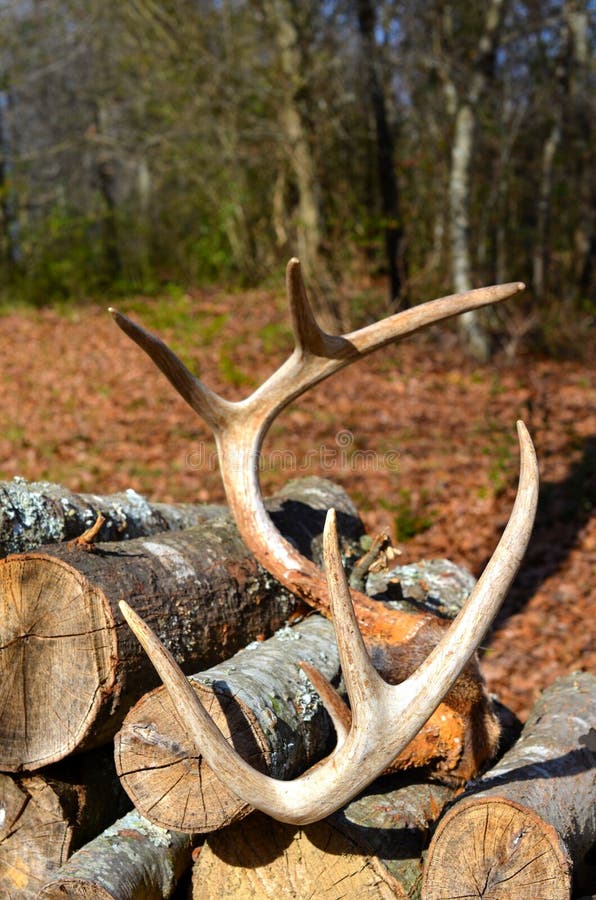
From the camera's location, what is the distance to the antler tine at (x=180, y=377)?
3.32m

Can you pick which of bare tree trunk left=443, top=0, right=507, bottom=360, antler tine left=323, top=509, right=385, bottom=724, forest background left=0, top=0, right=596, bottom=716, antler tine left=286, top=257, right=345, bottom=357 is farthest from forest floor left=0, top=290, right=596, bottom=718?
antler tine left=323, top=509, right=385, bottom=724

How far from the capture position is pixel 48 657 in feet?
8.96

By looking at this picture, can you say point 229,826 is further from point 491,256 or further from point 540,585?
point 491,256

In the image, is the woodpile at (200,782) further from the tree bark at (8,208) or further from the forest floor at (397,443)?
the tree bark at (8,208)

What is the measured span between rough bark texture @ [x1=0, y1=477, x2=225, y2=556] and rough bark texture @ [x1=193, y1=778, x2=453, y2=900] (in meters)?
1.39

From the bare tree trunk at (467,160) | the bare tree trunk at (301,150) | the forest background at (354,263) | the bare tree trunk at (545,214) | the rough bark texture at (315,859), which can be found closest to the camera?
the rough bark texture at (315,859)

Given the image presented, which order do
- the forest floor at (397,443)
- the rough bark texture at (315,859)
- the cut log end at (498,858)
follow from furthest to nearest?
the forest floor at (397,443) → the rough bark texture at (315,859) → the cut log end at (498,858)

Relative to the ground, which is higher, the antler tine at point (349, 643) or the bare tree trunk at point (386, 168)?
the bare tree trunk at point (386, 168)

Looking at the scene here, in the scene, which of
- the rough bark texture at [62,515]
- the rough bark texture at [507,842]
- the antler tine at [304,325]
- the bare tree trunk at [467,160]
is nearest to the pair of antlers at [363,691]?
the rough bark texture at [507,842]

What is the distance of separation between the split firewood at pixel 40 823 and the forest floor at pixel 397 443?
2.42 m

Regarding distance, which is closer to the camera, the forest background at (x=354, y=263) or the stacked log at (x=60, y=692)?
the stacked log at (x=60, y=692)

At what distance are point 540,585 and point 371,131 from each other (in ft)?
32.8

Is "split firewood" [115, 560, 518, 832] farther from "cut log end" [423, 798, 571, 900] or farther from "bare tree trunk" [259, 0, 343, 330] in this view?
"bare tree trunk" [259, 0, 343, 330]

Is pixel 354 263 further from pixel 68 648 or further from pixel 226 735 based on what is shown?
pixel 226 735
